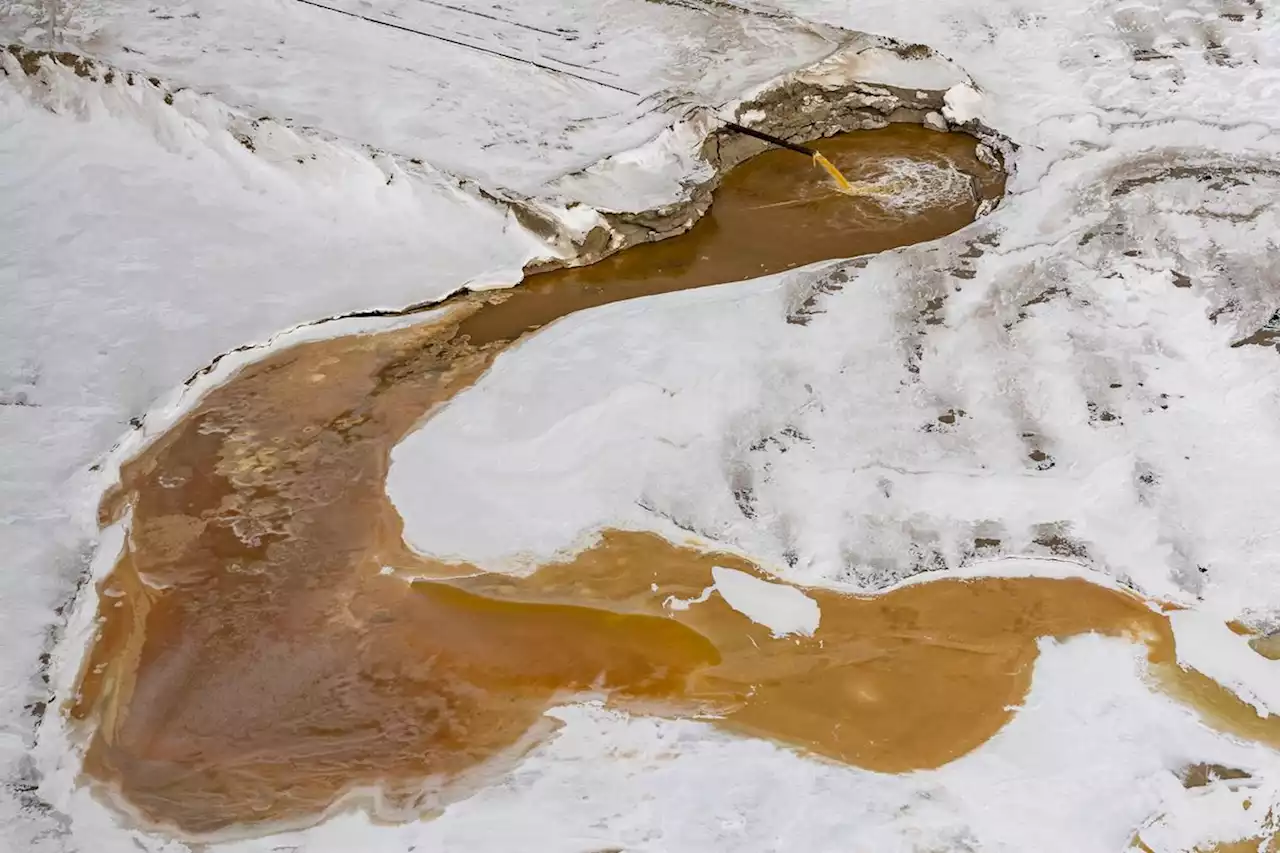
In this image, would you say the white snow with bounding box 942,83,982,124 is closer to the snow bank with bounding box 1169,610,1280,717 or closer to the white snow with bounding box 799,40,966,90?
the white snow with bounding box 799,40,966,90

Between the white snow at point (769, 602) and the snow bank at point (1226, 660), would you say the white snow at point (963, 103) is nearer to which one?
the snow bank at point (1226, 660)

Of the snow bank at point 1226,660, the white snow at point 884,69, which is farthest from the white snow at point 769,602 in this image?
the white snow at point 884,69

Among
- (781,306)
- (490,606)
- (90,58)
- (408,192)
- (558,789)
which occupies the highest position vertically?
(90,58)

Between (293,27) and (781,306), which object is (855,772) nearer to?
(781,306)

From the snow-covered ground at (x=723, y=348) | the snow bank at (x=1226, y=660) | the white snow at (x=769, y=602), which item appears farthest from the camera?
the white snow at (x=769, y=602)

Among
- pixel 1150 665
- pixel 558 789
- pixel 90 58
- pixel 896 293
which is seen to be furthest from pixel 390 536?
pixel 90 58

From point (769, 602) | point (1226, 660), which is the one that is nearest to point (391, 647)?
point (769, 602)

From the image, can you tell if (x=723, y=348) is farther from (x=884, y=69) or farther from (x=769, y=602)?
(x=884, y=69)
